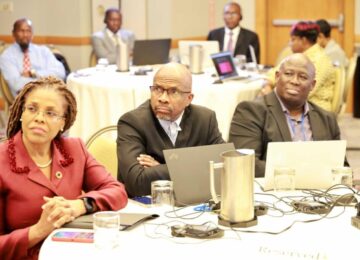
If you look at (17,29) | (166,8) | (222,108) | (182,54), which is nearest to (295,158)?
(222,108)

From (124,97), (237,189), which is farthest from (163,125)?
(124,97)

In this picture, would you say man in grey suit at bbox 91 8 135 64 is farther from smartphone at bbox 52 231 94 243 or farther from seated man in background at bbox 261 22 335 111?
smartphone at bbox 52 231 94 243

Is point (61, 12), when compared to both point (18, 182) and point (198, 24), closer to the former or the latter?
point (198, 24)

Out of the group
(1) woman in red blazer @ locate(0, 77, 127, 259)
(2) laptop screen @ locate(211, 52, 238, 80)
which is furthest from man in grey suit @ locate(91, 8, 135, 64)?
(1) woman in red blazer @ locate(0, 77, 127, 259)

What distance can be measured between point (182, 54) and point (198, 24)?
271 cm

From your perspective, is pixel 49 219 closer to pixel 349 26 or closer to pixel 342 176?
pixel 342 176

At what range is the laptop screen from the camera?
6621mm

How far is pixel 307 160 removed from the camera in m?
3.26

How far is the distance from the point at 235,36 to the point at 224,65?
2.47 metres

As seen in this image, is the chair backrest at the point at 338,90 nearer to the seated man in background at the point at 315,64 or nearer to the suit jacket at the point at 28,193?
the seated man in background at the point at 315,64

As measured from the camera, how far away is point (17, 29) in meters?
8.22

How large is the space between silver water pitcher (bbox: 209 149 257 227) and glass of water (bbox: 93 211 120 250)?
0.45 m

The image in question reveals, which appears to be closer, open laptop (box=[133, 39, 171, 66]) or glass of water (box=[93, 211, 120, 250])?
glass of water (box=[93, 211, 120, 250])

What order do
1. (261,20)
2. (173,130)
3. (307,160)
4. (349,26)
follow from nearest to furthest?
1. (307,160)
2. (173,130)
3. (349,26)
4. (261,20)
